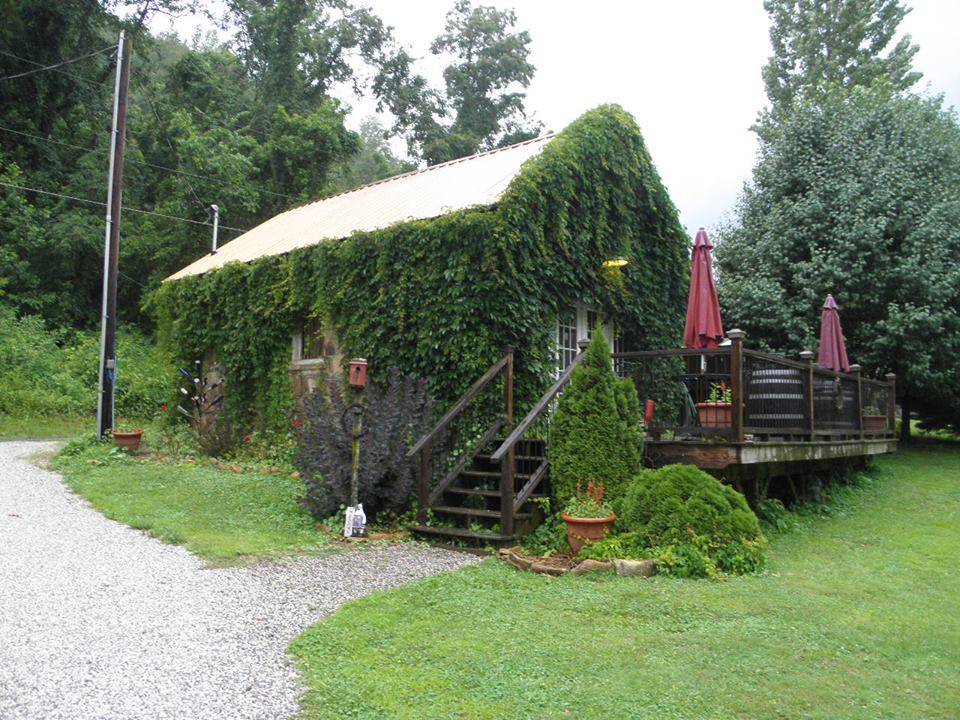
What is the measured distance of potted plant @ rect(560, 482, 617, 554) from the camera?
664 cm

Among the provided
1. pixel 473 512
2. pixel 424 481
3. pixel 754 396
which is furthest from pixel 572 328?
pixel 473 512

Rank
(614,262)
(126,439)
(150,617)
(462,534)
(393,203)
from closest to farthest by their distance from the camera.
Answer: (150,617)
(462,534)
(614,262)
(393,203)
(126,439)

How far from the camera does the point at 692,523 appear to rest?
6422 mm

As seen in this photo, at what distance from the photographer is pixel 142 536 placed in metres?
7.21

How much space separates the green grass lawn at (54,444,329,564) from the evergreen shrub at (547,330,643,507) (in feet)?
7.85

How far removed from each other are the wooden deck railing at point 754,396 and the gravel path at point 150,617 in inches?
119

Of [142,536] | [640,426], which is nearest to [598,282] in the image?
[640,426]

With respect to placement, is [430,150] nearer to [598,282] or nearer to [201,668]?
[598,282]

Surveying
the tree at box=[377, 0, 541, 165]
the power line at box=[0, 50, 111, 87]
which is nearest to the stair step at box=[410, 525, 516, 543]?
the power line at box=[0, 50, 111, 87]

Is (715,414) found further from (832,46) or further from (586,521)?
(832,46)

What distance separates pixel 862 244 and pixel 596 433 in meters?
10.7

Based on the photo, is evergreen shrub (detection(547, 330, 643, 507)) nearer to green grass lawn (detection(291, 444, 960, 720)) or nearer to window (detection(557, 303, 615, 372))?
green grass lawn (detection(291, 444, 960, 720))

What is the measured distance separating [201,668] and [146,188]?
93.5 feet

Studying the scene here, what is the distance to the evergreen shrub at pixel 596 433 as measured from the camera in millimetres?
7305
